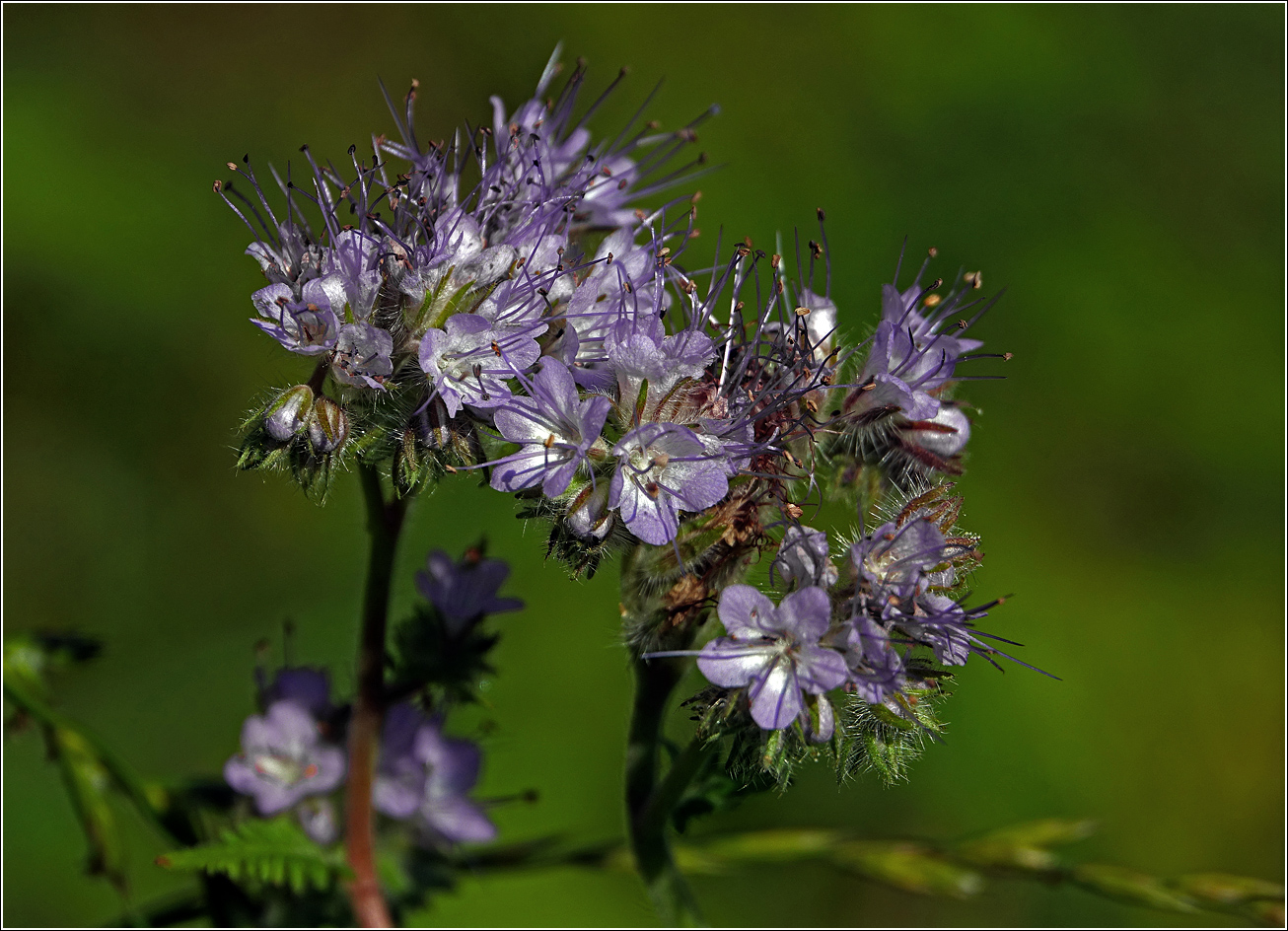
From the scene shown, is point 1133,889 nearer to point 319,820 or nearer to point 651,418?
point 651,418

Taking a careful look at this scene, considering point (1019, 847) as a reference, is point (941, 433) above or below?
above

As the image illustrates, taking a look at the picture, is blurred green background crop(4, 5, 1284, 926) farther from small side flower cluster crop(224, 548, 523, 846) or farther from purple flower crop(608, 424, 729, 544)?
purple flower crop(608, 424, 729, 544)

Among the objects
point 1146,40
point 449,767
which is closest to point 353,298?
point 449,767

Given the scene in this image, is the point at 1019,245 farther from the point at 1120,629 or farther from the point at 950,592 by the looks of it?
the point at 950,592

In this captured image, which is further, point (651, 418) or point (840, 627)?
point (651, 418)

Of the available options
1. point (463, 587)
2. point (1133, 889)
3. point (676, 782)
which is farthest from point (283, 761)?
point (1133, 889)

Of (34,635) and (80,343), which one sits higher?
(80,343)

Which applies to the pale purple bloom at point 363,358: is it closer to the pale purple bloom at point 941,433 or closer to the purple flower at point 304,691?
the purple flower at point 304,691
